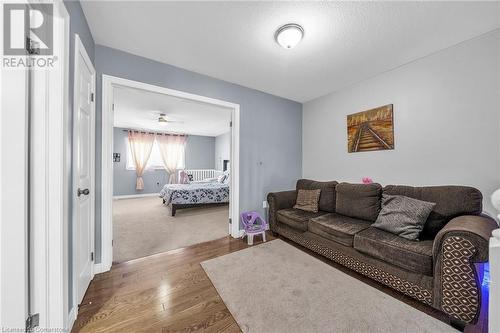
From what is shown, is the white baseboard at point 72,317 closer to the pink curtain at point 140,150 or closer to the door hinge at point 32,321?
the door hinge at point 32,321

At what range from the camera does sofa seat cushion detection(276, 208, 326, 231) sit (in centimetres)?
244

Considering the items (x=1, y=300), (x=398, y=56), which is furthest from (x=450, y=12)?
(x=1, y=300)

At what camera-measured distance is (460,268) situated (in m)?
1.23

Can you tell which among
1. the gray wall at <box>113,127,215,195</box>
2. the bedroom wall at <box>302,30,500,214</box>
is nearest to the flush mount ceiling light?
the bedroom wall at <box>302,30,500,214</box>

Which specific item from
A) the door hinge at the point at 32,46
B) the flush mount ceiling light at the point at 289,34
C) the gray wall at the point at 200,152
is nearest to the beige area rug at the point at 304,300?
the door hinge at the point at 32,46

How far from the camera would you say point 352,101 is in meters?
2.89

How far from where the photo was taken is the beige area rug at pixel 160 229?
8.20 ft

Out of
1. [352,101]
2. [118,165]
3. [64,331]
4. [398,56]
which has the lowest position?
[64,331]

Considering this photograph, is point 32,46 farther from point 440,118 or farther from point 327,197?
point 440,118

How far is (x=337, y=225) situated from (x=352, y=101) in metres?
2.00

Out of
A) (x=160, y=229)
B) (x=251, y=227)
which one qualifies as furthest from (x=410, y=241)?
(x=160, y=229)

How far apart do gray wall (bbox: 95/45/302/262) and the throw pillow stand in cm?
174

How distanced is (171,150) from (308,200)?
19.3 ft

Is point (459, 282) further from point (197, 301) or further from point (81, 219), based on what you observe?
point (81, 219)
